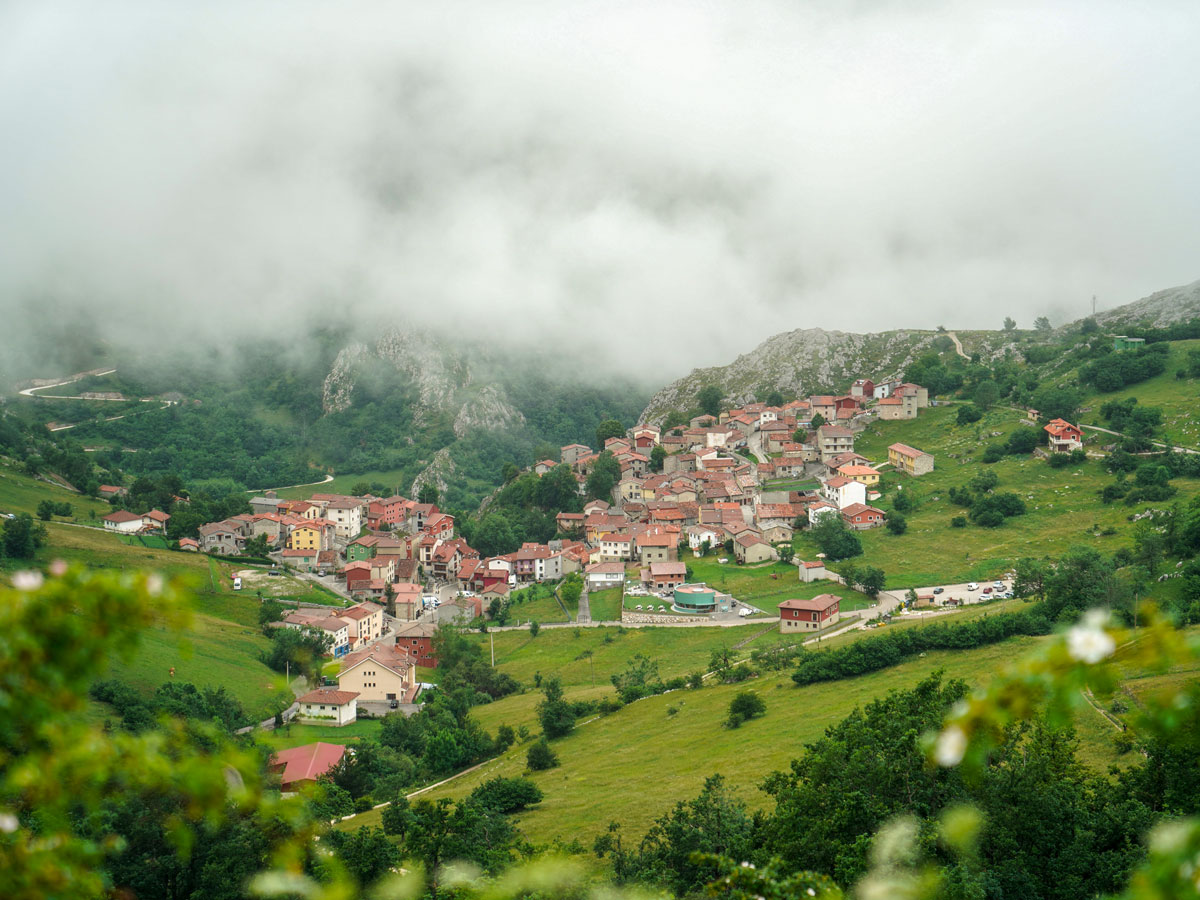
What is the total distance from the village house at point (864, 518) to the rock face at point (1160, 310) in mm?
64276

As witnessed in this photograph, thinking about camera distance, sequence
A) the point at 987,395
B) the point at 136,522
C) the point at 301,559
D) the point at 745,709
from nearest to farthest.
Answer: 1. the point at 745,709
2. the point at 301,559
3. the point at 136,522
4. the point at 987,395

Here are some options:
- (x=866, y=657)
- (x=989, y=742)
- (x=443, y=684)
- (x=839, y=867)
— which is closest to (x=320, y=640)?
(x=443, y=684)

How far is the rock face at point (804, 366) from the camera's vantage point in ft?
398

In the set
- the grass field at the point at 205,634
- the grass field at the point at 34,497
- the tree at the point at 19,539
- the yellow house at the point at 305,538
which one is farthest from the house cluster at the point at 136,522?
the tree at the point at 19,539

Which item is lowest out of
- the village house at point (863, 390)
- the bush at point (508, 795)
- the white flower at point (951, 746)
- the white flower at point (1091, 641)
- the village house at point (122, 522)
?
the bush at point (508, 795)

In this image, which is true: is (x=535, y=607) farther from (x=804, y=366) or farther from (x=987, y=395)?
(x=804, y=366)

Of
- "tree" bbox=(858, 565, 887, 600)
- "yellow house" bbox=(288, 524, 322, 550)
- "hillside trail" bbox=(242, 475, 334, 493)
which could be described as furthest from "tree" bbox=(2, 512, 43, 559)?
"hillside trail" bbox=(242, 475, 334, 493)

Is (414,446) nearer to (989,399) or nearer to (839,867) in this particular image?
(989,399)

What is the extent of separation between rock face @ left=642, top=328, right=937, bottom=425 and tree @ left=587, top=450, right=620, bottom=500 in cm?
2750

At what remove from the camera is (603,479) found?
3492 inches

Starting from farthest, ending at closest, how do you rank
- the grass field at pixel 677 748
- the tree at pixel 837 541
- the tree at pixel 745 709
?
the tree at pixel 837 541 < the tree at pixel 745 709 < the grass field at pixel 677 748

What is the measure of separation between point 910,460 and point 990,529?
1745cm

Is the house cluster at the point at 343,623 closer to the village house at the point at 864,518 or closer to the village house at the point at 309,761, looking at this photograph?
the village house at the point at 309,761

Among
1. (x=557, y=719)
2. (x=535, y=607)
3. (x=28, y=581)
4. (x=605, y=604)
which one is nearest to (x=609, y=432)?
(x=535, y=607)
